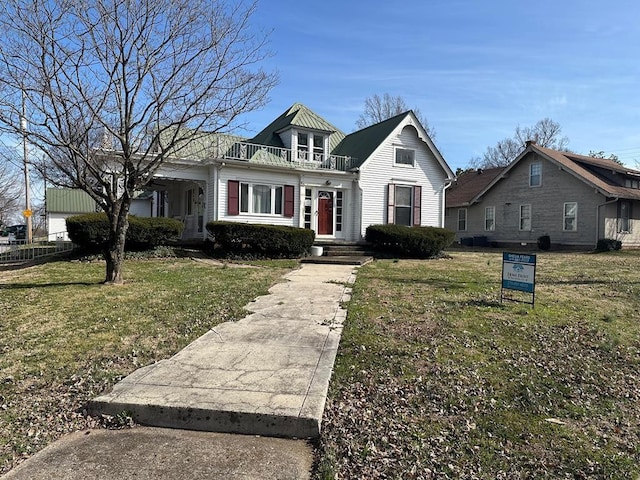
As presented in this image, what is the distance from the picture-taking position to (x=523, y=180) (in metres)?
27.1

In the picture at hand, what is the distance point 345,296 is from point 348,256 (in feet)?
27.6

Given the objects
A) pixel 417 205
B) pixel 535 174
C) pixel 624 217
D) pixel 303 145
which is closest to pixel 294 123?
pixel 303 145

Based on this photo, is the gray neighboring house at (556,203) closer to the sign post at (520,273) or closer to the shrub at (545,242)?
the shrub at (545,242)

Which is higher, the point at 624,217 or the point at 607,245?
the point at 624,217

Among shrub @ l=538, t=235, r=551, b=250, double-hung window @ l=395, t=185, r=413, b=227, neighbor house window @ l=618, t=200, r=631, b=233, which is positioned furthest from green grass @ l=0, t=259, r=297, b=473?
neighbor house window @ l=618, t=200, r=631, b=233

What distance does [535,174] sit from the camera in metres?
26.4

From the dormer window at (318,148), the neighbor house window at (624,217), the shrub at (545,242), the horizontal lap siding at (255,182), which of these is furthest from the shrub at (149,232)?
the neighbor house window at (624,217)

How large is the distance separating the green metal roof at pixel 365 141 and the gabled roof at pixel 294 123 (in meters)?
1.44

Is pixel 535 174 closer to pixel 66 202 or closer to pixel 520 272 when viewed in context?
pixel 520 272

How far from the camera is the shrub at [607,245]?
22312mm

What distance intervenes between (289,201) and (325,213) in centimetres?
192

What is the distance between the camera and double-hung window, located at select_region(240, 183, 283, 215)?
1761 cm

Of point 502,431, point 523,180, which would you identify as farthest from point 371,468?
point 523,180

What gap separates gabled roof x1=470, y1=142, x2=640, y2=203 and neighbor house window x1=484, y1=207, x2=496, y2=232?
271 centimetres
